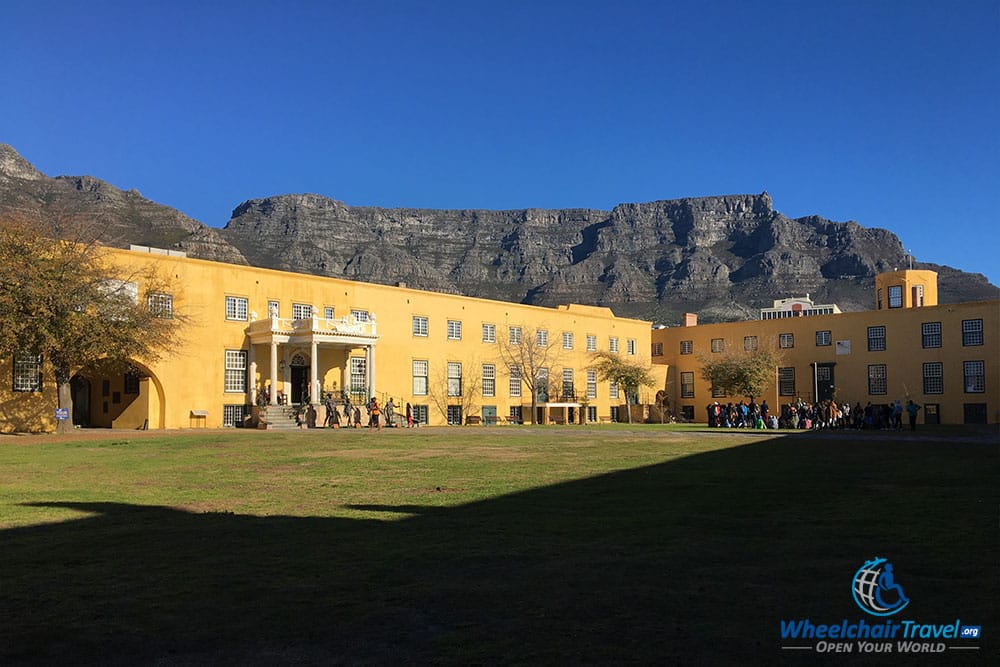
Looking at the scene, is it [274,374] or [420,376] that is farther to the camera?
[420,376]

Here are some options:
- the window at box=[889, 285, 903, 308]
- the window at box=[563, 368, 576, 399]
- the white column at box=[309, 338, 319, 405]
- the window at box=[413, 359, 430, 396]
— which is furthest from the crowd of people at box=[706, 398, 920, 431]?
the window at box=[889, 285, 903, 308]

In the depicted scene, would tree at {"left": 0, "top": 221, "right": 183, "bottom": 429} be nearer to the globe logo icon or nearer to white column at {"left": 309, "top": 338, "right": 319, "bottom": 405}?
white column at {"left": 309, "top": 338, "right": 319, "bottom": 405}

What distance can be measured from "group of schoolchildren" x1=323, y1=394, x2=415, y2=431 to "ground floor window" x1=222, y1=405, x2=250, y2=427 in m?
4.75

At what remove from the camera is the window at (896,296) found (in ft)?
238

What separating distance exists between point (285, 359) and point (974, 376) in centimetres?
4730

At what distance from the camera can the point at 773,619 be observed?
5770 mm

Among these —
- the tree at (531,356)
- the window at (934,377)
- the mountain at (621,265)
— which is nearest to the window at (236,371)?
the tree at (531,356)

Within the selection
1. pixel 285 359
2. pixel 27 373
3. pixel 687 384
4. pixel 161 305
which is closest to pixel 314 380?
pixel 285 359

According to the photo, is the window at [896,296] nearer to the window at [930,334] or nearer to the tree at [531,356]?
the window at [930,334]

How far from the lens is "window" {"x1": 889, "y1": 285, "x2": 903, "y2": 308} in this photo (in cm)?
7256

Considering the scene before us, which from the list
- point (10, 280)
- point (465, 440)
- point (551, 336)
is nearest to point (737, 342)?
point (551, 336)

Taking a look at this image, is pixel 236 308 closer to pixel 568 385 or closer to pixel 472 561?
pixel 568 385

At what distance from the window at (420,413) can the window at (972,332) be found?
38.5m

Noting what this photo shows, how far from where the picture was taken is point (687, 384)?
252ft
